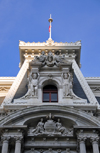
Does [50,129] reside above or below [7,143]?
above

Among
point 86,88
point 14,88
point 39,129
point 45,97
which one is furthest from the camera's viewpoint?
point 86,88

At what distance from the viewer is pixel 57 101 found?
2641 cm

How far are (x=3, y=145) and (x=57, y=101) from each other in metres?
6.12

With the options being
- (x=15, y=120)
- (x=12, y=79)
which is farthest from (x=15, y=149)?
(x=12, y=79)

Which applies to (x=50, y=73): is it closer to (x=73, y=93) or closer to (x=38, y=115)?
(x=73, y=93)

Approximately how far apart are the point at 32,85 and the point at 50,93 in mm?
1522

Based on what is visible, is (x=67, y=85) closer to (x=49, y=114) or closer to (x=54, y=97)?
(x=54, y=97)

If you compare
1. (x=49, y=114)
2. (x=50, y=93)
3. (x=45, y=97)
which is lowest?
(x=49, y=114)

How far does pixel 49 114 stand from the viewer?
23.5 m

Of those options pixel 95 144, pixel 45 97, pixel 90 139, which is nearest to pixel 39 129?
pixel 90 139

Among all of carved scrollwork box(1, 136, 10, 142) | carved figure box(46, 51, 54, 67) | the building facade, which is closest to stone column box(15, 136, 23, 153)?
the building facade

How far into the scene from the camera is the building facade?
73.2 ft

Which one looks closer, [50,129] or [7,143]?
[7,143]

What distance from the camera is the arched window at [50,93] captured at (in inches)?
1046
